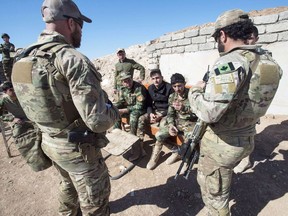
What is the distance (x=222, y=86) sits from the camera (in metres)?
1.47

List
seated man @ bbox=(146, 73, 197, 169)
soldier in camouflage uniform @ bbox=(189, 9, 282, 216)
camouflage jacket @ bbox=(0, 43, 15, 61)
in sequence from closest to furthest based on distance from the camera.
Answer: soldier in camouflage uniform @ bbox=(189, 9, 282, 216), seated man @ bbox=(146, 73, 197, 169), camouflage jacket @ bbox=(0, 43, 15, 61)

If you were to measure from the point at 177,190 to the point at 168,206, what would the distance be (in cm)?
33

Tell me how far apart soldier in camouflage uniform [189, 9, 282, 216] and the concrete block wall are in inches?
149

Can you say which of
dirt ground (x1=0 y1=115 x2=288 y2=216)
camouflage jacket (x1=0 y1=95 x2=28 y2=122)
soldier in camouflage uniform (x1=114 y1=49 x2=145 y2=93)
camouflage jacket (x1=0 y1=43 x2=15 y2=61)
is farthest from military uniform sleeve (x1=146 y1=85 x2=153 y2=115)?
camouflage jacket (x1=0 y1=43 x2=15 y2=61)

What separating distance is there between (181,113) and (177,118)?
0.53ft

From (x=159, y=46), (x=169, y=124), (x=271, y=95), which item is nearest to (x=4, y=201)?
(x=169, y=124)

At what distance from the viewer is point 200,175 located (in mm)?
2076

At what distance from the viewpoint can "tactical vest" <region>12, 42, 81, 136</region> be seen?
1436mm

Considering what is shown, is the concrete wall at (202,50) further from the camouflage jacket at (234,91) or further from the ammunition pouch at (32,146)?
the ammunition pouch at (32,146)

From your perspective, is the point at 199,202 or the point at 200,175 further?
the point at 199,202

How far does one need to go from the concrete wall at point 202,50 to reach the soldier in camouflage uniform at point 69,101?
15.6ft

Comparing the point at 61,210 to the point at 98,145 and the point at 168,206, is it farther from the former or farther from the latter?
the point at 168,206

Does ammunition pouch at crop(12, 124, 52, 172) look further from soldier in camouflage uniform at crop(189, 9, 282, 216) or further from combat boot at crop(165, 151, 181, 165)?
combat boot at crop(165, 151, 181, 165)

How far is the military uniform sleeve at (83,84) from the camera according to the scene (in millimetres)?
1378
